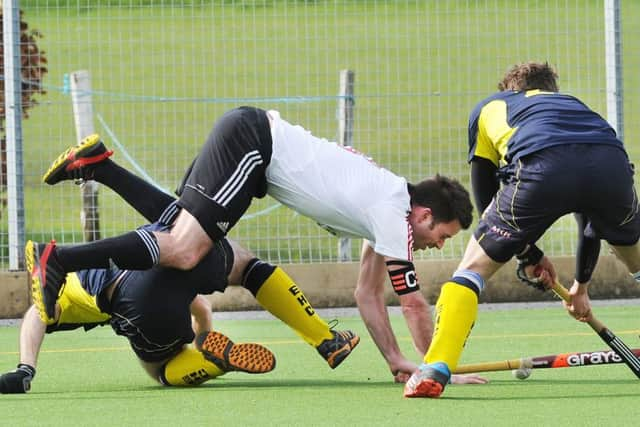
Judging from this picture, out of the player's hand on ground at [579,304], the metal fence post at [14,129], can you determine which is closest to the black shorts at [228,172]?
the player's hand on ground at [579,304]

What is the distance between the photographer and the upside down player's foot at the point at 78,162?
24.2 ft

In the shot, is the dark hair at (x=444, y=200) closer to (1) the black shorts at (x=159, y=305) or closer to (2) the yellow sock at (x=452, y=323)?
(2) the yellow sock at (x=452, y=323)

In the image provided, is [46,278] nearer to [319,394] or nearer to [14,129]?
[319,394]

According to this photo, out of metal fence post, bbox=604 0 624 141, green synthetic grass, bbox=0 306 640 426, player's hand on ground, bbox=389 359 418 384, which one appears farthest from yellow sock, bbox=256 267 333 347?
metal fence post, bbox=604 0 624 141

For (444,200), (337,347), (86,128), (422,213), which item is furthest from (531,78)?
(86,128)

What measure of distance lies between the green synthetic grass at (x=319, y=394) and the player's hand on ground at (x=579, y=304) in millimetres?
256

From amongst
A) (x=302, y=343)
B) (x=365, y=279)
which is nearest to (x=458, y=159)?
(x=302, y=343)

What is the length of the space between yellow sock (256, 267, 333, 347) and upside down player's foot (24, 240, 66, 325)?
1073 mm

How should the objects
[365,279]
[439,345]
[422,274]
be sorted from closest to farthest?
[439,345] < [365,279] < [422,274]

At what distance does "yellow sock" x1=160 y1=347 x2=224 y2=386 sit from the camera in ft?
21.9

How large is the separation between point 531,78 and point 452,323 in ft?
4.05

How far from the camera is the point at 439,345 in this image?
6.04 meters

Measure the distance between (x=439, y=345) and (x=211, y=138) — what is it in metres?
1.57

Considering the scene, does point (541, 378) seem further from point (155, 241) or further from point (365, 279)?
point (155, 241)
